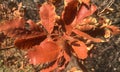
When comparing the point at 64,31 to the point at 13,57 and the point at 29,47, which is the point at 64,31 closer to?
the point at 29,47

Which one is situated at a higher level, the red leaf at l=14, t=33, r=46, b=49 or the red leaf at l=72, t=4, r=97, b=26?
the red leaf at l=72, t=4, r=97, b=26

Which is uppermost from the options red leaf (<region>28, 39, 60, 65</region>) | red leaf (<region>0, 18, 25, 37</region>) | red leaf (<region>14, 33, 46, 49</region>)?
red leaf (<region>0, 18, 25, 37</region>)

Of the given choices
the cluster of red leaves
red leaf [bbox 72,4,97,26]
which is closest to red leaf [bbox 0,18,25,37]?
the cluster of red leaves

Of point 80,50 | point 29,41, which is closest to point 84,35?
point 80,50

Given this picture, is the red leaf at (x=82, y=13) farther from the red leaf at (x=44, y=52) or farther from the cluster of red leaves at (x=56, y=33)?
the red leaf at (x=44, y=52)

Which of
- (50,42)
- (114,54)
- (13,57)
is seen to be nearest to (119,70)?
(114,54)

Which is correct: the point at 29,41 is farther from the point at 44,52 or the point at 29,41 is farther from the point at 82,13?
the point at 82,13

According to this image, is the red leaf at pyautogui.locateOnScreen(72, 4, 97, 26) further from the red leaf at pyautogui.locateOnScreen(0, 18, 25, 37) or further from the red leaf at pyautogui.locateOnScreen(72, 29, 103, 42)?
the red leaf at pyautogui.locateOnScreen(0, 18, 25, 37)
